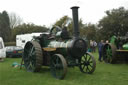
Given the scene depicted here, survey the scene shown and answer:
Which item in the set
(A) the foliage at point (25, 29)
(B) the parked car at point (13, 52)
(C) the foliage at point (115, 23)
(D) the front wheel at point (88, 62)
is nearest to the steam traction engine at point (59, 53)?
(D) the front wheel at point (88, 62)

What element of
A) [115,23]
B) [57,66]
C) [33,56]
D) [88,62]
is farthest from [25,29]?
[57,66]

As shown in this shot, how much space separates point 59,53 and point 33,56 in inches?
43.9

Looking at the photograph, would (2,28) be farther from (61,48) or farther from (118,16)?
(61,48)

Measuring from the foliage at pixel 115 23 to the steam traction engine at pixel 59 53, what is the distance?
16414 mm

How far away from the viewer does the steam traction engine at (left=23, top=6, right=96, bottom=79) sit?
576 cm

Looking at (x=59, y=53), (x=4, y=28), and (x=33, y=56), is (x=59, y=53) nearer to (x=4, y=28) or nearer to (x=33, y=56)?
(x=33, y=56)

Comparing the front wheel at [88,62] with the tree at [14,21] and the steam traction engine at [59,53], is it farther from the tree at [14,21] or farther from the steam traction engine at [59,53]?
the tree at [14,21]

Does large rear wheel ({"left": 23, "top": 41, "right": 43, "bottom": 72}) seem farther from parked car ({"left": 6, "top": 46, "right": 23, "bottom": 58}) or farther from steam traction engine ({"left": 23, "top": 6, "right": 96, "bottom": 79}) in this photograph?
parked car ({"left": 6, "top": 46, "right": 23, "bottom": 58})

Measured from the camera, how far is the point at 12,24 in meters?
46.6

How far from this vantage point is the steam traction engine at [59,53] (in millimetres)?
5758

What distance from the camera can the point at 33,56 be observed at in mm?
6930

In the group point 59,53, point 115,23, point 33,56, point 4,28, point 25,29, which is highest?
point 4,28

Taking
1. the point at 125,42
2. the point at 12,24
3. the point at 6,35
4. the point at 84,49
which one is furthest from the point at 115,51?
the point at 12,24

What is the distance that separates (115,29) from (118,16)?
1.73m
